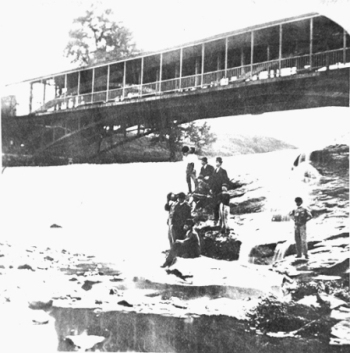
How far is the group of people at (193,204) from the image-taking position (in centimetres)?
196

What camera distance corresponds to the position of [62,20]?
2.07 m

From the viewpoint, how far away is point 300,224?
1.85m

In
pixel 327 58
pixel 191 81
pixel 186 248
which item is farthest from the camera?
pixel 191 81

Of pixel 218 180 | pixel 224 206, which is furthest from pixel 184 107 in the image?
pixel 224 206

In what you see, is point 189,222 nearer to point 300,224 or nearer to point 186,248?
point 186,248

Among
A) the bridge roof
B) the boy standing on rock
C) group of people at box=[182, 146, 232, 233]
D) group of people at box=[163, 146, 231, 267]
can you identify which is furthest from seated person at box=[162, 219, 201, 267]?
the bridge roof

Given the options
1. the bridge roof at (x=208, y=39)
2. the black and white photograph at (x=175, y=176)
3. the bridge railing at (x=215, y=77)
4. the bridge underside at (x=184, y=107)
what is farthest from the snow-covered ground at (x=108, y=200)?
the bridge roof at (x=208, y=39)

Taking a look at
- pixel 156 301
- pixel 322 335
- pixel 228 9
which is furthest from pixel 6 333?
pixel 228 9

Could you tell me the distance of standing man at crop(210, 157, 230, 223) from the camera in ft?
6.45

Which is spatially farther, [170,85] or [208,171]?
[170,85]

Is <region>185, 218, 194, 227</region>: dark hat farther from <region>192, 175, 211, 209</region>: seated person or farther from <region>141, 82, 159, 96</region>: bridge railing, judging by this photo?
<region>141, 82, 159, 96</region>: bridge railing

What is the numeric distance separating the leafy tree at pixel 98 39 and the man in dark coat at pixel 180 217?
0.74 metres

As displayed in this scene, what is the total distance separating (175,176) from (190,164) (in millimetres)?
87

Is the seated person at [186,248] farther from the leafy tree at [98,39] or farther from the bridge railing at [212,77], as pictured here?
the leafy tree at [98,39]
